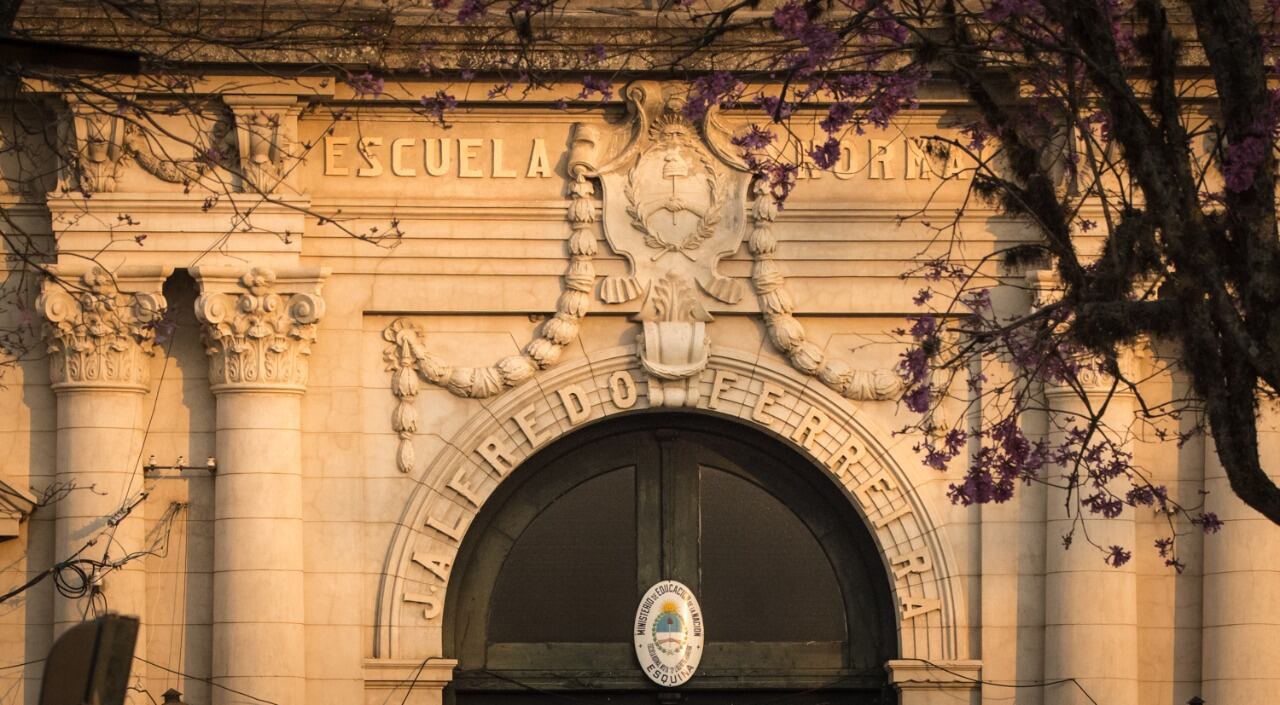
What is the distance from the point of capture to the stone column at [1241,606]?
23172mm

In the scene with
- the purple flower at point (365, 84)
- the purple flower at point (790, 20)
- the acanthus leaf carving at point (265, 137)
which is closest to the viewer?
the purple flower at point (790, 20)

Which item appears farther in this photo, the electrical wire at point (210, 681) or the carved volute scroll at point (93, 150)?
the carved volute scroll at point (93, 150)

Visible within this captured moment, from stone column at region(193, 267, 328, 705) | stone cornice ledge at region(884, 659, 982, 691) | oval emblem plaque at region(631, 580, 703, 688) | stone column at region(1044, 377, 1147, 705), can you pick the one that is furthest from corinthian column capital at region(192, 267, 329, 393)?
stone column at region(1044, 377, 1147, 705)

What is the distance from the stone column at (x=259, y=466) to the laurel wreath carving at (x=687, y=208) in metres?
2.54

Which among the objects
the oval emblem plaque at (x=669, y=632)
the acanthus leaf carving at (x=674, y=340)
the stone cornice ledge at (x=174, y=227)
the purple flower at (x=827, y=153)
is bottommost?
the oval emblem plaque at (x=669, y=632)

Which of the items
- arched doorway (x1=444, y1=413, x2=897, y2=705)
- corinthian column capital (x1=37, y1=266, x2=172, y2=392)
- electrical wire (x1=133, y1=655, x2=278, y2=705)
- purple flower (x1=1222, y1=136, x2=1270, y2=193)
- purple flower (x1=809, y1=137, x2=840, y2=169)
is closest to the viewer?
purple flower (x1=1222, y1=136, x2=1270, y2=193)

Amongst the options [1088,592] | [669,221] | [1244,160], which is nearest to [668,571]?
[669,221]

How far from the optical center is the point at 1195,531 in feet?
77.9

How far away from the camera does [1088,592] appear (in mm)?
23250

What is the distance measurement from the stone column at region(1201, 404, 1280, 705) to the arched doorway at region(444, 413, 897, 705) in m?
2.57

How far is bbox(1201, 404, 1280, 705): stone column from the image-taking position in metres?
23.2

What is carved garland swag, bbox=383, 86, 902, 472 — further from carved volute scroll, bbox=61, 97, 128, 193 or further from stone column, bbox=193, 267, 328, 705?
carved volute scroll, bbox=61, 97, 128, 193

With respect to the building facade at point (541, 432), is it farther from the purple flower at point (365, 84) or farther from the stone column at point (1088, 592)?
the purple flower at point (365, 84)

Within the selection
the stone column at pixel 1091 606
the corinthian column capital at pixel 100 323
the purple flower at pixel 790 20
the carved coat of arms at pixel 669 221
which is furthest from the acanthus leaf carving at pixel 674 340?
the purple flower at pixel 790 20
